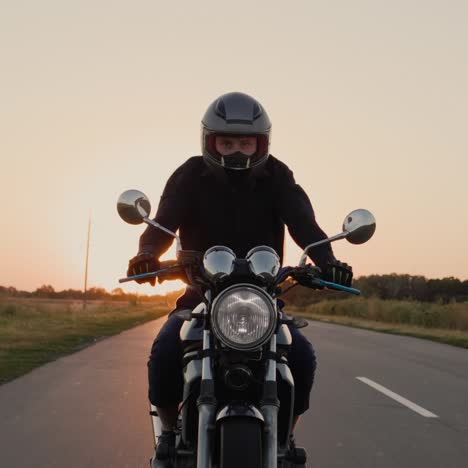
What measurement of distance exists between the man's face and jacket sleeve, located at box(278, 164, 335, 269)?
27cm

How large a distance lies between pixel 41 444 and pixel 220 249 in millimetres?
3212

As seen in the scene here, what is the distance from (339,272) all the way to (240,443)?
936 mm

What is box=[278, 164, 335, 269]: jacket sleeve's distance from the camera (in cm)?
397

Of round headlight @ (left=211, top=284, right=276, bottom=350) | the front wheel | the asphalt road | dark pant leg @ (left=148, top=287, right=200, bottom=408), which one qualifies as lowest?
the asphalt road

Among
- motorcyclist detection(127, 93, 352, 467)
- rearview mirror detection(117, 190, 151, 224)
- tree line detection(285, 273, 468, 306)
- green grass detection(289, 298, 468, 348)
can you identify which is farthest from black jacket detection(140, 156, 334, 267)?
tree line detection(285, 273, 468, 306)

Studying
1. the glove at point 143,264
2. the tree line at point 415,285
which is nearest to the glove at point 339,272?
the glove at point 143,264

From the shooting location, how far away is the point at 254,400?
302 cm

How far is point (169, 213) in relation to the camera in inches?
157

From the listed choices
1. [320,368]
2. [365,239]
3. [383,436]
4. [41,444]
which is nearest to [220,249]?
[365,239]

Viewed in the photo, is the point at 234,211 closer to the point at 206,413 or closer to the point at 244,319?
the point at 244,319

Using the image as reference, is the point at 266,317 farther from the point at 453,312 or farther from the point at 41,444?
the point at 453,312

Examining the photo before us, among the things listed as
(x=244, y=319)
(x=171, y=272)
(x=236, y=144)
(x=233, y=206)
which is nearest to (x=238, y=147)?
(x=236, y=144)

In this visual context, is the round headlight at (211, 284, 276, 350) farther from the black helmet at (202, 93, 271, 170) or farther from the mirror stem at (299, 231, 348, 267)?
the black helmet at (202, 93, 271, 170)

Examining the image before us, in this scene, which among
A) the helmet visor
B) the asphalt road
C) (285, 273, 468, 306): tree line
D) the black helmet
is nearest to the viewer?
the black helmet
